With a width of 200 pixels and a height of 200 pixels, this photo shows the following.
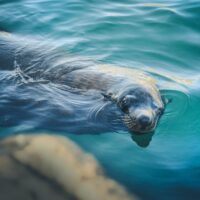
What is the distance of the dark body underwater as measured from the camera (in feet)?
16.3

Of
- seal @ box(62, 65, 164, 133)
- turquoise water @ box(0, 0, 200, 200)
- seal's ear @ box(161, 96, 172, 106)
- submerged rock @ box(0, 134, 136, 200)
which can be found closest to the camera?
submerged rock @ box(0, 134, 136, 200)

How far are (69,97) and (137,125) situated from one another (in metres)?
1.01

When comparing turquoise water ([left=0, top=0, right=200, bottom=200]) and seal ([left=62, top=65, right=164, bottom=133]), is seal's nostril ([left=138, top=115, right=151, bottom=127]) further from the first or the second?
turquoise water ([left=0, top=0, right=200, bottom=200])

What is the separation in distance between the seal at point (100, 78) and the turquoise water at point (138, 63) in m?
0.21

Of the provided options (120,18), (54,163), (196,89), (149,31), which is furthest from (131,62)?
(54,163)

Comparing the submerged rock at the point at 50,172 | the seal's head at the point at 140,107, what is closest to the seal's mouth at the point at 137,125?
the seal's head at the point at 140,107

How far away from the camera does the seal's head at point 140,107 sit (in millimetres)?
4824

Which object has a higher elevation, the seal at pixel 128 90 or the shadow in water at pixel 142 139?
the seal at pixel 128 90

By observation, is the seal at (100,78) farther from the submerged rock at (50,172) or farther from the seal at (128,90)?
the submerged rock at (50,172)

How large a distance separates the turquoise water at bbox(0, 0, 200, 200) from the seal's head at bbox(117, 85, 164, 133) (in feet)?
0.40

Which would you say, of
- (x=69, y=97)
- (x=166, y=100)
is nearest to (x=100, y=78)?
(x=69, y=97)

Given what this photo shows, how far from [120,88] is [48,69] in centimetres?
123

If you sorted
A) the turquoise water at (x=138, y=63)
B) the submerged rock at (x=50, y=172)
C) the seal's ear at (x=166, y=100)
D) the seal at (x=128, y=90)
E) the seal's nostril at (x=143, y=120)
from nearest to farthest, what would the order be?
1. the submerged rock at (x=50, y=172)
2. the turquoise water at (x=138, y=63)
3. the seal's nostril at (x=143, y=120)
4. the seal at (x=128, y=90)
5. the seal's ear at (x=166, y=100)

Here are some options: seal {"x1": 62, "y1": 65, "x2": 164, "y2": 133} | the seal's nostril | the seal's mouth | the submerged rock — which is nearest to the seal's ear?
seal {"x1": 62, "y1": 65, "x2": 164, "y2": 133}
